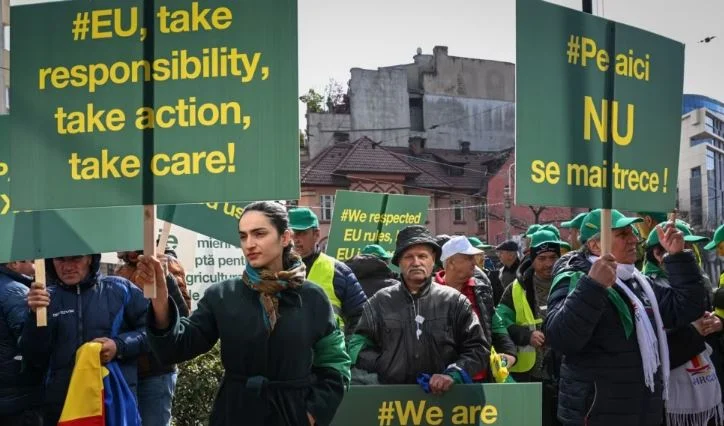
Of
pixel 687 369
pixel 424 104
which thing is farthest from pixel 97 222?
pixel 424 104

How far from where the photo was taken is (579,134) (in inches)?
197

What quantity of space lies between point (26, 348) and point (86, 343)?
387 millimetres

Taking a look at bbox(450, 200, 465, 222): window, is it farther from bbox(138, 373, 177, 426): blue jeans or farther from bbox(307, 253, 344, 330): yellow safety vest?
bbox(138, 373, 177, 426): blue jeans

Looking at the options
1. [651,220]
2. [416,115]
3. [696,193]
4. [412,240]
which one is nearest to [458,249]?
[412,240]

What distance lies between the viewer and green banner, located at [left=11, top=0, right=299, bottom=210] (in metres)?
4.53

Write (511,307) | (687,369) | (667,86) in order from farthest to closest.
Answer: (511,307), (687,369), (667,86)

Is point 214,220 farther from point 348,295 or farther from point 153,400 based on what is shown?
point 153,400

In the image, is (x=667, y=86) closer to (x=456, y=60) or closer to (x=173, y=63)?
(x=173, y=63)

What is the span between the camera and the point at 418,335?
5188 millimetres

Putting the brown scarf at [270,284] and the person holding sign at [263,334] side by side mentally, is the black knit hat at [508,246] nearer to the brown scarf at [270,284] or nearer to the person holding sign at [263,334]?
the person holding sign at [263,334]

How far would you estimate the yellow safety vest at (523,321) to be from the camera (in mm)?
7551

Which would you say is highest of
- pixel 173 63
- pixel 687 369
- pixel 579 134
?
pixel 173 63

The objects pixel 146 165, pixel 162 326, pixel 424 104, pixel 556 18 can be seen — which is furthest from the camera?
pixel 424 104

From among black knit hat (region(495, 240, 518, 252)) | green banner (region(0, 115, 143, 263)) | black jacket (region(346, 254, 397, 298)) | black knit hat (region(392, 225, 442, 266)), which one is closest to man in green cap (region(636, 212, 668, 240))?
black knit hat (region(495, 240, 518, 252))
